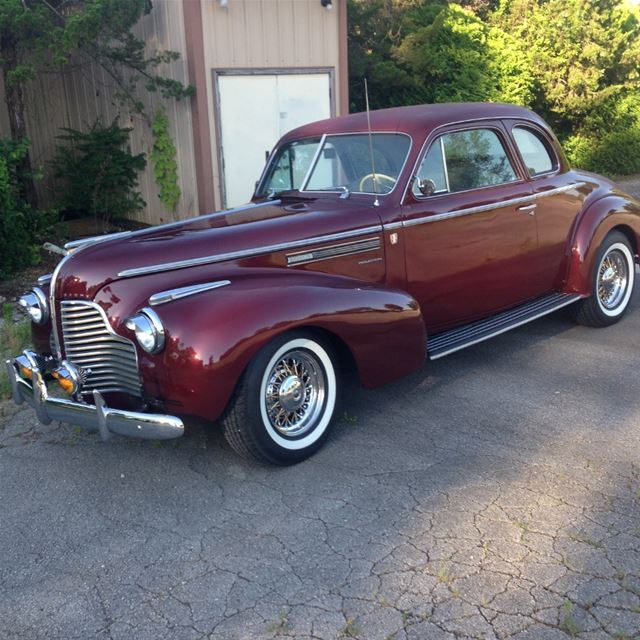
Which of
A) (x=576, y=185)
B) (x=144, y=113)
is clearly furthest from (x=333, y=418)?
(x=144, y=113)

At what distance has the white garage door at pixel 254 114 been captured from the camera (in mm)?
10016

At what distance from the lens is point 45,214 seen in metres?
9.38

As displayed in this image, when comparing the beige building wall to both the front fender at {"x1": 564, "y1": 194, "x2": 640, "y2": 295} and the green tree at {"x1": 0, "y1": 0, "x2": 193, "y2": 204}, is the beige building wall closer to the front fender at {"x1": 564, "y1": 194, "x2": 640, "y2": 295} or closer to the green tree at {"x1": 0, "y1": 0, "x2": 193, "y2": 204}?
the green tree at {"x1": 0, "y1": 0, "x2": 193, "y2": 204}

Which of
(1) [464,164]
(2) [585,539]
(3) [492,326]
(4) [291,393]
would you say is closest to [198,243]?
(4) [291,393]

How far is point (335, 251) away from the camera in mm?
4738

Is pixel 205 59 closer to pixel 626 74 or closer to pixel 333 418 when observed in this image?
pixel 333 418

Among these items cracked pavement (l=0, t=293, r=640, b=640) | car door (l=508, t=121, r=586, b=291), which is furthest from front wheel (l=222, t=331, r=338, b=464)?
car door (l=508, t=121, r=586, b=291)

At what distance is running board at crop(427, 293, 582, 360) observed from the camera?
507cm

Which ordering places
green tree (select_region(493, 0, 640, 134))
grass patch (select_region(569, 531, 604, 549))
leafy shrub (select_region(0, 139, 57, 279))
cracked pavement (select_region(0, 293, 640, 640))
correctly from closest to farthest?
cracked pavement (select_region(0, 293, 640, 640)) → grass patch (select_region(569, 531, 604, 549)) → leafy shrub (select_region(0, 139, 57, 279)) → green tree (select_region(493, 0, 640, 134))

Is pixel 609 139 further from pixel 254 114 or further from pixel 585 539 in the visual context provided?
pixel 585 539

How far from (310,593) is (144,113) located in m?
8.64

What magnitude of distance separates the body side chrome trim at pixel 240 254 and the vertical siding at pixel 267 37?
5.58 metres

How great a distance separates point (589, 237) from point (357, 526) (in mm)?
3565

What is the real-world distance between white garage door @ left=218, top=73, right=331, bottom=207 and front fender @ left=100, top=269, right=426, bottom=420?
19.7ft
